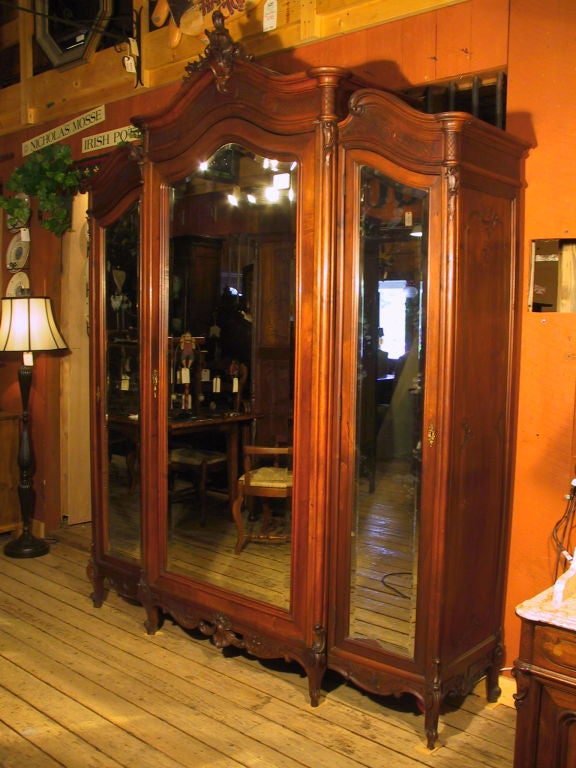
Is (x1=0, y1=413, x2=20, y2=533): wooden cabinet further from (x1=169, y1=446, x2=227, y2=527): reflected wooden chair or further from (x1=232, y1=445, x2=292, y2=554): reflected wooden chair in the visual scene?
(x1=232, y1=445, x2=292, y2=554): reflected wooden chair

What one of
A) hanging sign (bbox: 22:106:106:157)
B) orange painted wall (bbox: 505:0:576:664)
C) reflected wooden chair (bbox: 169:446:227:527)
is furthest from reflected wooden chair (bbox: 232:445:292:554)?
hanging sign (bbox: 22:106:106:157)

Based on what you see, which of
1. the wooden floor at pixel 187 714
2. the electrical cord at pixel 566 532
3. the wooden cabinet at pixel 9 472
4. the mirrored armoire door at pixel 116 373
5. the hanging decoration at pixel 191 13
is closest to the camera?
the wooden floor at pixel 187 714

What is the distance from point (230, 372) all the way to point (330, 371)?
71 cm

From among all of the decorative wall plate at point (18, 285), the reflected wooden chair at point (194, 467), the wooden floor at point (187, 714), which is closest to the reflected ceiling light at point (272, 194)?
the reflected wooden chair at point (194, 467)

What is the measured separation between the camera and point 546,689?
6.55ft

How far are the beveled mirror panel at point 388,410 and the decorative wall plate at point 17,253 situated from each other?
124 inches

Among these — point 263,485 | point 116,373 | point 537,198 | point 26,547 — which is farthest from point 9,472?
point 537,198

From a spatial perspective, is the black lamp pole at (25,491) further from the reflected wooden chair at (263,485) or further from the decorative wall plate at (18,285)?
the reflected wooden chair at (263,485)

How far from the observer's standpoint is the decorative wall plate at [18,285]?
496 centimetres

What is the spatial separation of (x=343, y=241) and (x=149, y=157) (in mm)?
1101

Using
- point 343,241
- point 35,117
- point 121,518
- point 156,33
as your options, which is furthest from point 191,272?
point 35,117

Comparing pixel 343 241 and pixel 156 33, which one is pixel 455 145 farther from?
pixel 156 33

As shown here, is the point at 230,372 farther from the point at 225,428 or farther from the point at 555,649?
the point at 555,649

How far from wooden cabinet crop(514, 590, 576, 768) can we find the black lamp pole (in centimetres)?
332
